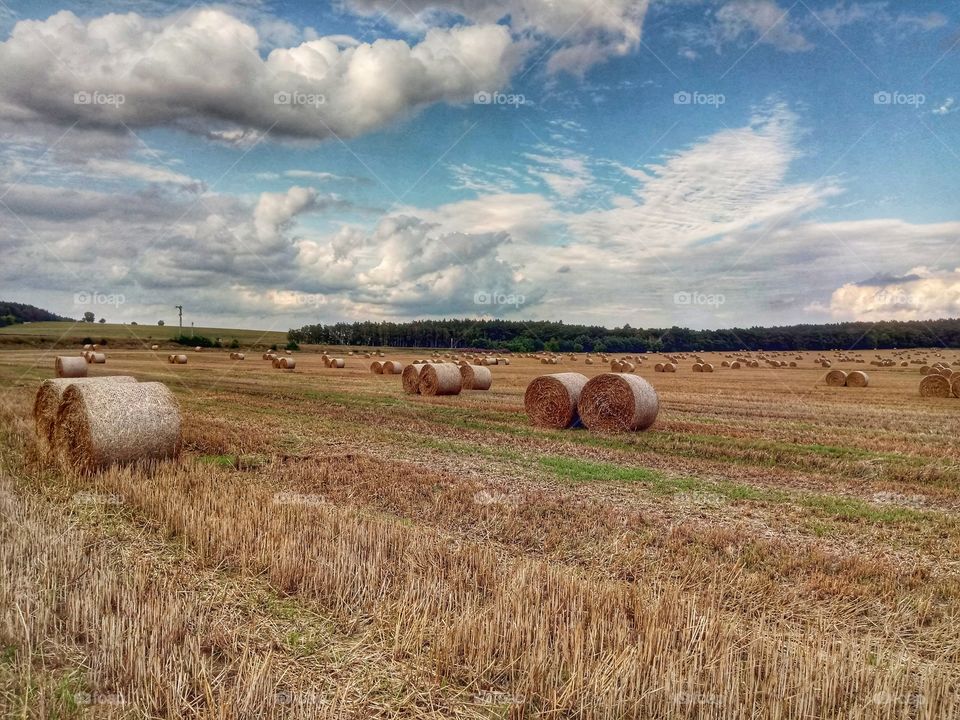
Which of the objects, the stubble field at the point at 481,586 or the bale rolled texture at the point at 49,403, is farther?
the bale rolled texture at the point at 49,403

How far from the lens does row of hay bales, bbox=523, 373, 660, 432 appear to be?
16516 mm

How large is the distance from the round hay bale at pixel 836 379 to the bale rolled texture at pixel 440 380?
20.5 metres

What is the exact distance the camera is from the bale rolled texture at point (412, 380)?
26641 millimetres

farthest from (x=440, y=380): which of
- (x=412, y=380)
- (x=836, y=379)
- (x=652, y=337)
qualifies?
(x=652, y=337)

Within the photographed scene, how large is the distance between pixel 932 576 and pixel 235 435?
43.1 ft

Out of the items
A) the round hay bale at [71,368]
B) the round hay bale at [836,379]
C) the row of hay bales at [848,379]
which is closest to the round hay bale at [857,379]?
the row of hay bales at [848,379]

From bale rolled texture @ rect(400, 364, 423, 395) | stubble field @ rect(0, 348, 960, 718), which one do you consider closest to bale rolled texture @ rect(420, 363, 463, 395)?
bale rolled texture @ rect(400, 364, 423, 395)

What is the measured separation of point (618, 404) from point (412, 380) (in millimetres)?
12153

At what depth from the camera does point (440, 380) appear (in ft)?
83.8

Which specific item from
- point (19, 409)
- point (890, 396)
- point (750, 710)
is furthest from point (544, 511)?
point (890, 396)

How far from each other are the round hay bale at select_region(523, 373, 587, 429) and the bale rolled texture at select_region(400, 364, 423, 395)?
356 inches

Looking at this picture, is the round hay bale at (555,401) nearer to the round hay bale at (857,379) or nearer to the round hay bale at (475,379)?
the round hay bale at (475,379)

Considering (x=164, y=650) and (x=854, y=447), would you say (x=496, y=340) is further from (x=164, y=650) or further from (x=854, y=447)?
(x=164, y=650)

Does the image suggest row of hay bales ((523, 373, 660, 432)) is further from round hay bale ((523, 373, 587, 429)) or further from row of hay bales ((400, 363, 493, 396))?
row of hay bales ((400, 363, 493, 396))
